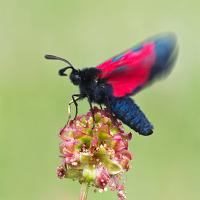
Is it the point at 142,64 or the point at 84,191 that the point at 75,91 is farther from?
the point at 84,191

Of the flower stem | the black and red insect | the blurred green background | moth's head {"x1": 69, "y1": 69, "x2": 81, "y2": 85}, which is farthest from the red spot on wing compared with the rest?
the blurred green background

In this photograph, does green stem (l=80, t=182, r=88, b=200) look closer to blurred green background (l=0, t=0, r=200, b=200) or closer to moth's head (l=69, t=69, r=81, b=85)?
moth's head (l=69, t=69, r=81, b=85)

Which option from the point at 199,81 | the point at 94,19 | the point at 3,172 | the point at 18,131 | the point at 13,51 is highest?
the point at 94,19

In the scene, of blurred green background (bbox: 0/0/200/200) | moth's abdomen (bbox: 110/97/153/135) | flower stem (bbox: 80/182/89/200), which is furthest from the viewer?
blurred green background (bbox: 0/0/200/200)

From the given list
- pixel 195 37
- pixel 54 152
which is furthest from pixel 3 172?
pixel 195 37

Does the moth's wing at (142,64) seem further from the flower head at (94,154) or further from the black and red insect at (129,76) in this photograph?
the flower head at (94,154)

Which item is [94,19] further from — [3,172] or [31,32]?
[3,172]

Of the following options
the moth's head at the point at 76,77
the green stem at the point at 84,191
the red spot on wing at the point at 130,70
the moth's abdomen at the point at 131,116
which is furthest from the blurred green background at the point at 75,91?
the green stem at the point at 84,191

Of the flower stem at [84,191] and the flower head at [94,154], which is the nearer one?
the flower stem at [84,191]
